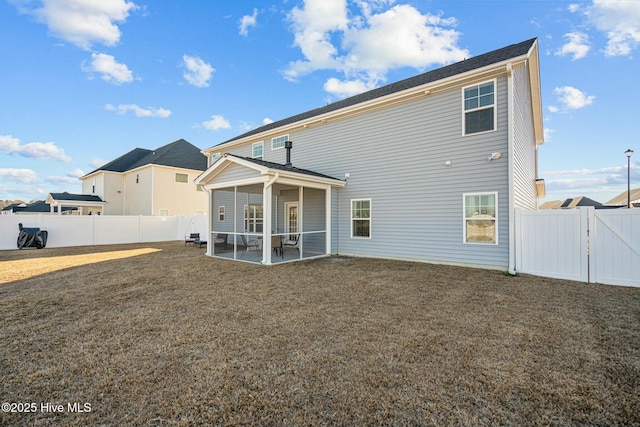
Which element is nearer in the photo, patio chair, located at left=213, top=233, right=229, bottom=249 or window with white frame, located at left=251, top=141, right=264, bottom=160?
patio chair, located at left=213, top=233, right=229, bottom=249

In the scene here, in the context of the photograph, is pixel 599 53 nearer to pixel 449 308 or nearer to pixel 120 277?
pixel 449 308

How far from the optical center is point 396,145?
9.58 m

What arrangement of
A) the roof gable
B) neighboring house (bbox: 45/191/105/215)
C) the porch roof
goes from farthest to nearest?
the roof gable < neighboring house (bbox: 45/191/105/215) < the porch roof

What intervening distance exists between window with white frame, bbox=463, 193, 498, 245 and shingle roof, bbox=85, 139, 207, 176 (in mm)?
22274

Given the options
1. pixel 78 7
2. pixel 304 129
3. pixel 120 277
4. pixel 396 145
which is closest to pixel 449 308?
pixel 396 145

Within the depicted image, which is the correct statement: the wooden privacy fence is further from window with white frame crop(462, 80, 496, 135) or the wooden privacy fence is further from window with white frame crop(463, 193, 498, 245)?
window with white frame crop(462, 80, 496, 135)

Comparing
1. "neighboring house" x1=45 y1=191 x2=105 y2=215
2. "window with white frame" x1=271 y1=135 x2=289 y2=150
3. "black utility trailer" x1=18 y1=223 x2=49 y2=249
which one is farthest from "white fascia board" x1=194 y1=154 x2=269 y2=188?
"neighboring house" x1=45 y1=191 x2=105 y2=215

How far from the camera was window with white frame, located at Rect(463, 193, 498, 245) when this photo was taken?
7.72 m

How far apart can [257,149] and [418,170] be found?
28.3 ft

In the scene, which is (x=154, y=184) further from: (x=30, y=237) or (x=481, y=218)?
(x=481, y=218)

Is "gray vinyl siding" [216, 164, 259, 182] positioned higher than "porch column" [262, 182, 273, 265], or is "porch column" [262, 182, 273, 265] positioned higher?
"gray vinyl siding" [216, 164, 259, 182]

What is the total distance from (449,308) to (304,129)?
980cm

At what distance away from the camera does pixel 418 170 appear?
9.09 meters

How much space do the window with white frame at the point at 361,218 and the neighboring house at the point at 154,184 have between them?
15.5 metres
